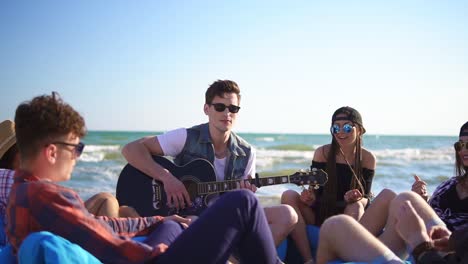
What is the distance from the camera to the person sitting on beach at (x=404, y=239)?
2621 millimetres

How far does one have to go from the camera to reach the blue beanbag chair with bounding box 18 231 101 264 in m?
2.03

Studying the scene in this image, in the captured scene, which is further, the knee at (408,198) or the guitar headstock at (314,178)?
the guitar headstock at (314,178)

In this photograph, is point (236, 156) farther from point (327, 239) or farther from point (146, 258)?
point (146, 258)

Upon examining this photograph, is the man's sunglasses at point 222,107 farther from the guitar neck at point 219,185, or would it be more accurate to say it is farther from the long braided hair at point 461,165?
the long braided hair at point 461,165

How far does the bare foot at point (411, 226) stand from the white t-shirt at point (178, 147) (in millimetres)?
1598

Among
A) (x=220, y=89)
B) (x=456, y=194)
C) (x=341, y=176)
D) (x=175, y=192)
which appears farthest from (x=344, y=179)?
(x=175, y=192)

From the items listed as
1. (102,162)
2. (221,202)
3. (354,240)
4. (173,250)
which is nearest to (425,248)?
(354,240)

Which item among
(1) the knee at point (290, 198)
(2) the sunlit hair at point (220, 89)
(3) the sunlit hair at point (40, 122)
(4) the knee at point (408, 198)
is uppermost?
(2) the sunlit hair at point (220, 89)

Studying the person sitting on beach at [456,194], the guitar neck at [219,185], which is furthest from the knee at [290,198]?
the person sitting on beach at [456,194]

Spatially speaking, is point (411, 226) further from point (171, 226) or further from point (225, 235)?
point (171, 226)

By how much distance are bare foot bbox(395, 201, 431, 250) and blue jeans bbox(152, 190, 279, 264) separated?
33.3 inches

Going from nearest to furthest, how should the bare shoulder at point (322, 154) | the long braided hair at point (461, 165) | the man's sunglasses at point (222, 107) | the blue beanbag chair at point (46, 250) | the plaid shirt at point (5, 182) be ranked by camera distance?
the blue beanbag chair at point (46, 250) → the plaid shirt at point (5, 182) → the long braided hair at point (461, 165) → the man's sunglasses at point (222, 107) → the bare shoulder at point (322, 154)

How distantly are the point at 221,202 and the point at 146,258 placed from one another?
16.4 inches

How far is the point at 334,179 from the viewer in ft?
14.0
